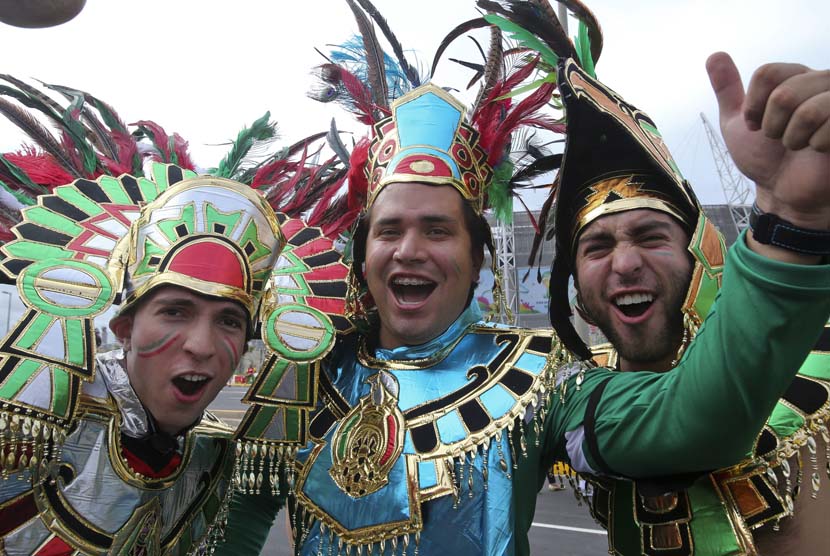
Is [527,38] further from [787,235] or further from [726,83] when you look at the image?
[787,235]

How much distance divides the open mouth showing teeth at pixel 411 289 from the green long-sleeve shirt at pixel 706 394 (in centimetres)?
58

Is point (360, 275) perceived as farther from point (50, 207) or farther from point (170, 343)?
point (50, 207)

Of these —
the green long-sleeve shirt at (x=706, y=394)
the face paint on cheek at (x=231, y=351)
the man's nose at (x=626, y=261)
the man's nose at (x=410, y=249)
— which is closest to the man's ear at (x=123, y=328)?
the face paint on cheek at (x=231, y=351)

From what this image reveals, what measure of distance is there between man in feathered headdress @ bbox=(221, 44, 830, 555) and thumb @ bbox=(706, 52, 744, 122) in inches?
12.8

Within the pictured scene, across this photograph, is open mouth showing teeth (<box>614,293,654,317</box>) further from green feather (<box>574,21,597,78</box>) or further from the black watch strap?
green feather (<box>574,21,597,78</box>)

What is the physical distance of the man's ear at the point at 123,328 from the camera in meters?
1.95

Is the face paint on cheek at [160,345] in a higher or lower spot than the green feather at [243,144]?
lower

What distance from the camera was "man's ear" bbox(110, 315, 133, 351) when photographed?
1951 millimetres

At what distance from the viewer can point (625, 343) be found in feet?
5.95

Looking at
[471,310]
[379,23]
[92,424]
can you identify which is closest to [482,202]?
[471,310]

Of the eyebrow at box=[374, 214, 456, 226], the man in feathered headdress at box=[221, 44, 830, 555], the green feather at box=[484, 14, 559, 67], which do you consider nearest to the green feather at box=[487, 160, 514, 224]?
the man in feathered headdress at box=[221, 44, 830, 555]

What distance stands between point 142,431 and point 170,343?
317 millimetres

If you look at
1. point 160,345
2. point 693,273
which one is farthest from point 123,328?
point 693,273

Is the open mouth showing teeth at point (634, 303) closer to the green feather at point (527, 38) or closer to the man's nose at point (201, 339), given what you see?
the green feather at point (527, 38)
